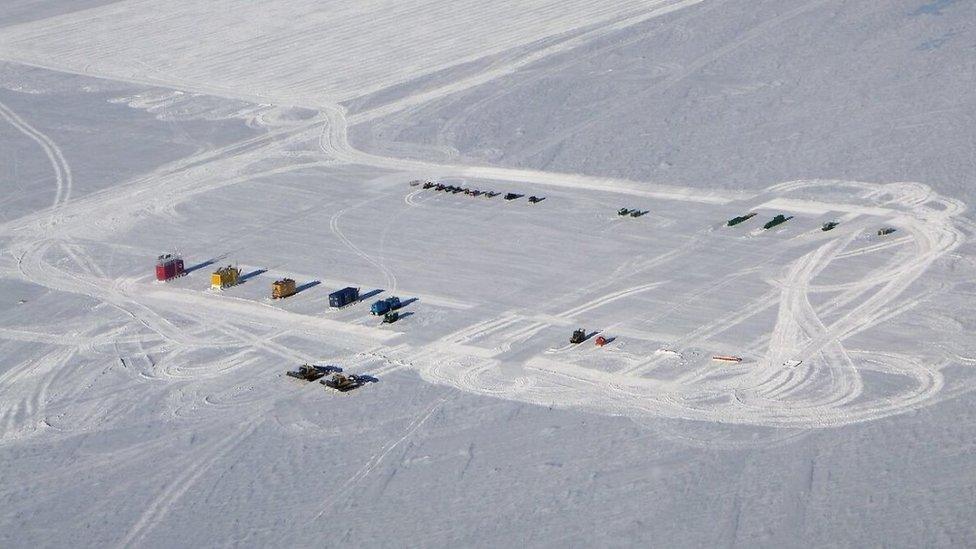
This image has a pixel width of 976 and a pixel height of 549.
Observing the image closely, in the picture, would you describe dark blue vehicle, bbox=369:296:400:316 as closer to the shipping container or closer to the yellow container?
the yellow container

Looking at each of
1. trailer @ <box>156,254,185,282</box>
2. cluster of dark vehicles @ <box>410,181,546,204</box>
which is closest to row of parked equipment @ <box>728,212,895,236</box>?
cluster of dark vehicles @ <box>410,181,546,204</box>

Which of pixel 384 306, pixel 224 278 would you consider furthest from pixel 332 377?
pixel 224 278

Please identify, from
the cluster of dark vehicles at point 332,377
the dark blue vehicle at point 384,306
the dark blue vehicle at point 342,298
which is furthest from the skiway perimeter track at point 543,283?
the dark blue vehicle at point 384,306

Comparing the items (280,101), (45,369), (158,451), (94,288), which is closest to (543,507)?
(158,451)

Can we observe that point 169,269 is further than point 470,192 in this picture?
No

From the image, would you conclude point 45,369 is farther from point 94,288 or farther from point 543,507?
point 543,507

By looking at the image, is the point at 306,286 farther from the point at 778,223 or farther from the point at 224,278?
Answer: the point at 778,223
